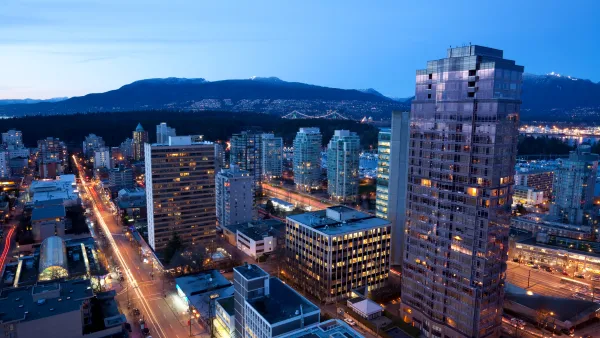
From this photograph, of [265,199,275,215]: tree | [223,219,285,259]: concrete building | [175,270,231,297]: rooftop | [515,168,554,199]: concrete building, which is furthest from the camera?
[515,168,554,199]: concrete building

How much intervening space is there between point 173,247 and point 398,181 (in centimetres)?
→ 3844

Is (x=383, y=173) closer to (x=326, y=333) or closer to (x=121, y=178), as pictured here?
(x=326, y=333)

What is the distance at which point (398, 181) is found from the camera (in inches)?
2591

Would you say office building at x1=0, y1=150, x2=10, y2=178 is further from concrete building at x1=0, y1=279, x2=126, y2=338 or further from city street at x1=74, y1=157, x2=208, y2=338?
concrete building at x1=0, y1=279, x2=126, y2=338

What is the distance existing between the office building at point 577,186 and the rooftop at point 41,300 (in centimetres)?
9098

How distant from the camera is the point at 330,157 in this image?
4542 inches

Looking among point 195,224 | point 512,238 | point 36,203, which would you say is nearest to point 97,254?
point 195,224

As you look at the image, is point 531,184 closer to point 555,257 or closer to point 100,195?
point 555,257

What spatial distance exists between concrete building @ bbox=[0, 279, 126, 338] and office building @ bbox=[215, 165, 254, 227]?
120 ft

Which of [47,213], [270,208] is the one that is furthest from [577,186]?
[47,213]

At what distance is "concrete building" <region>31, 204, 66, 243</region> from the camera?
3159 inches

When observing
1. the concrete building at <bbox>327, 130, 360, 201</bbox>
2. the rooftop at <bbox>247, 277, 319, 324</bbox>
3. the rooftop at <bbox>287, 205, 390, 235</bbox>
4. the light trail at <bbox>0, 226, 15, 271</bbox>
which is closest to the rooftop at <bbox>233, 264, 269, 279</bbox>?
the rooftop at <bbox>247, 277, 319, 324</bbox>

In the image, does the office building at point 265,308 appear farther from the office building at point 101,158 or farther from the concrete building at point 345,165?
the office building at point 101,158

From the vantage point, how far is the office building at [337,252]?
53.7 metres
